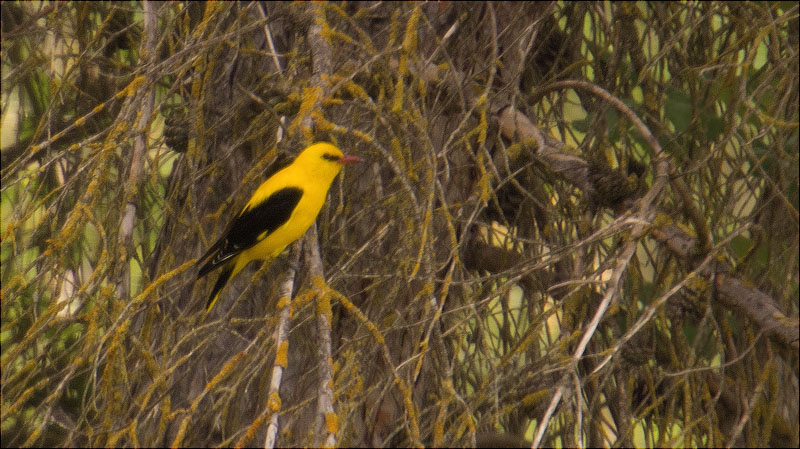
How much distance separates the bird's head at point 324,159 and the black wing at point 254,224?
0.10 meters

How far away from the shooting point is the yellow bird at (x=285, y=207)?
107 inches

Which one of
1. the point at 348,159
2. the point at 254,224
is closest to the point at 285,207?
the point at 254,224

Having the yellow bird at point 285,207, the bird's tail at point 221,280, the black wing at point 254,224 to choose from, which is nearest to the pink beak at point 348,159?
the yellow bird at point 285,207

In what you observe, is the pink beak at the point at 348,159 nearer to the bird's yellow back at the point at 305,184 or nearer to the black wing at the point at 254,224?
the bird's yellow back at the point at 305,184

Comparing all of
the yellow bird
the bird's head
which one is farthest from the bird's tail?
the bird's head

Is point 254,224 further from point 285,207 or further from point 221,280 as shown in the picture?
point 221,280

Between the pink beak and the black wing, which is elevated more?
the pink beak

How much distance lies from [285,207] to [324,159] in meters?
0.22

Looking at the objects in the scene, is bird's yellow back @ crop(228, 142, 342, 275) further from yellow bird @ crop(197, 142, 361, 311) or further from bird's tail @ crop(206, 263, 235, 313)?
bird's tail @ crop(206, 263, 235, 313)

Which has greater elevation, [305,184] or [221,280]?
[305,184]

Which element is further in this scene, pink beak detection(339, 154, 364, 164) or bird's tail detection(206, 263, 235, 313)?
bird's tail detection(206, 263, 235, 313)

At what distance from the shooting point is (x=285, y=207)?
9.24 ft

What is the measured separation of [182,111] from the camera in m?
3.32

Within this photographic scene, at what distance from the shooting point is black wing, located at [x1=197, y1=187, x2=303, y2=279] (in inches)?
108
